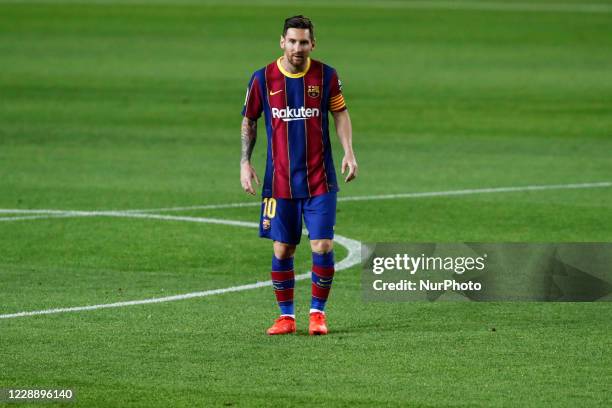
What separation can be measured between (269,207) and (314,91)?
0.81 meters

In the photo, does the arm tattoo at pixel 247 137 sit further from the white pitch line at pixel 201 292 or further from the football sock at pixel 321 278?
the white pitch line at pixel 201 292

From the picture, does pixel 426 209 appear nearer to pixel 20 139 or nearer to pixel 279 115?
pixel 279 115

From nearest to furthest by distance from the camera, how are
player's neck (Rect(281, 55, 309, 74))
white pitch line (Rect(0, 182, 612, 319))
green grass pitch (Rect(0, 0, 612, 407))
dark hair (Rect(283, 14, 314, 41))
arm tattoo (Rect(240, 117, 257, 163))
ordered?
green grass pitch (Rect(0, 0, 612, 407)) < dark hair (Rect(283, 14, 314, 41)) < player's neck (Rect(281, 55, 309, 74)) < arm tattoo (Rect(240, 117, 257, 163)) < white pitch line (Rect(0, 182, 612, 319))

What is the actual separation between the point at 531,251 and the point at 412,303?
2.21 meters

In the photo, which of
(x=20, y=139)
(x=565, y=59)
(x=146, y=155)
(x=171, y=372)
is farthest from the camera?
(x=565, y=59)

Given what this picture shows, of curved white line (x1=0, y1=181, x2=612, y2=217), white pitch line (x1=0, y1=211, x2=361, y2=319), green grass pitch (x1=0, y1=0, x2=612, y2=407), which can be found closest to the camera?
green grass pitch (x1=0, y1=0, x2=612, y2=407)

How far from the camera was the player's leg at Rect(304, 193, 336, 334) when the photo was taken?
1032 cm

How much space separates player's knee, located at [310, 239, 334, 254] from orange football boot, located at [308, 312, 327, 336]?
1.33 feet

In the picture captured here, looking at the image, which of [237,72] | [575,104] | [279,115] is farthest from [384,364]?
[237,72]

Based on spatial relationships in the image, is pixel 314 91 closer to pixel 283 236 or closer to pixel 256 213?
pixel 283 236

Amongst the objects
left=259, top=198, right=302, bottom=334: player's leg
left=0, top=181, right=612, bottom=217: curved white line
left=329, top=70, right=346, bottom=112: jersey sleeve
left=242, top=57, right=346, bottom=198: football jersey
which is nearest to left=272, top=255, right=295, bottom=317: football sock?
left=259, top=198, right=302, bottom=334: player's leg

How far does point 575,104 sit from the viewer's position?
27.8m

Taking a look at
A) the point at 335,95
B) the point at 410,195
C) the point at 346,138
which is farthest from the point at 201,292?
the point at 410,195

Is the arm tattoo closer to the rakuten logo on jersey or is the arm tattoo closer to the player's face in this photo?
the rakuten logo on jersey
